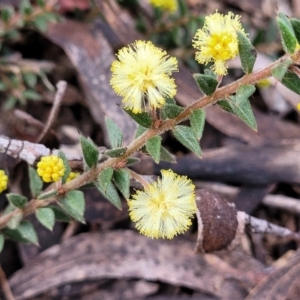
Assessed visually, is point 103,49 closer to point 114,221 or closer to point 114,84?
point 114,221

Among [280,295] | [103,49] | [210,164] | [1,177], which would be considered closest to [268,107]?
[210,164]

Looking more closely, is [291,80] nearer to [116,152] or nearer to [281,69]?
[281,69]

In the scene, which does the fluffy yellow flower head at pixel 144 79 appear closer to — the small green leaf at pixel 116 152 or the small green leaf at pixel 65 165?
the small green leaf at pixel 116 152

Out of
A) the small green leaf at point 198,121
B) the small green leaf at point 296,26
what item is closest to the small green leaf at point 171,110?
the small green leaf at point 198,121

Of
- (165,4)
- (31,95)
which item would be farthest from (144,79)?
(165,4)

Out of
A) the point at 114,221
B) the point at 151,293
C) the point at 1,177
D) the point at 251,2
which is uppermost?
the point at 251,2

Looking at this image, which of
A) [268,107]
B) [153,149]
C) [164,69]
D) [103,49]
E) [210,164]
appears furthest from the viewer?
[268,107]
